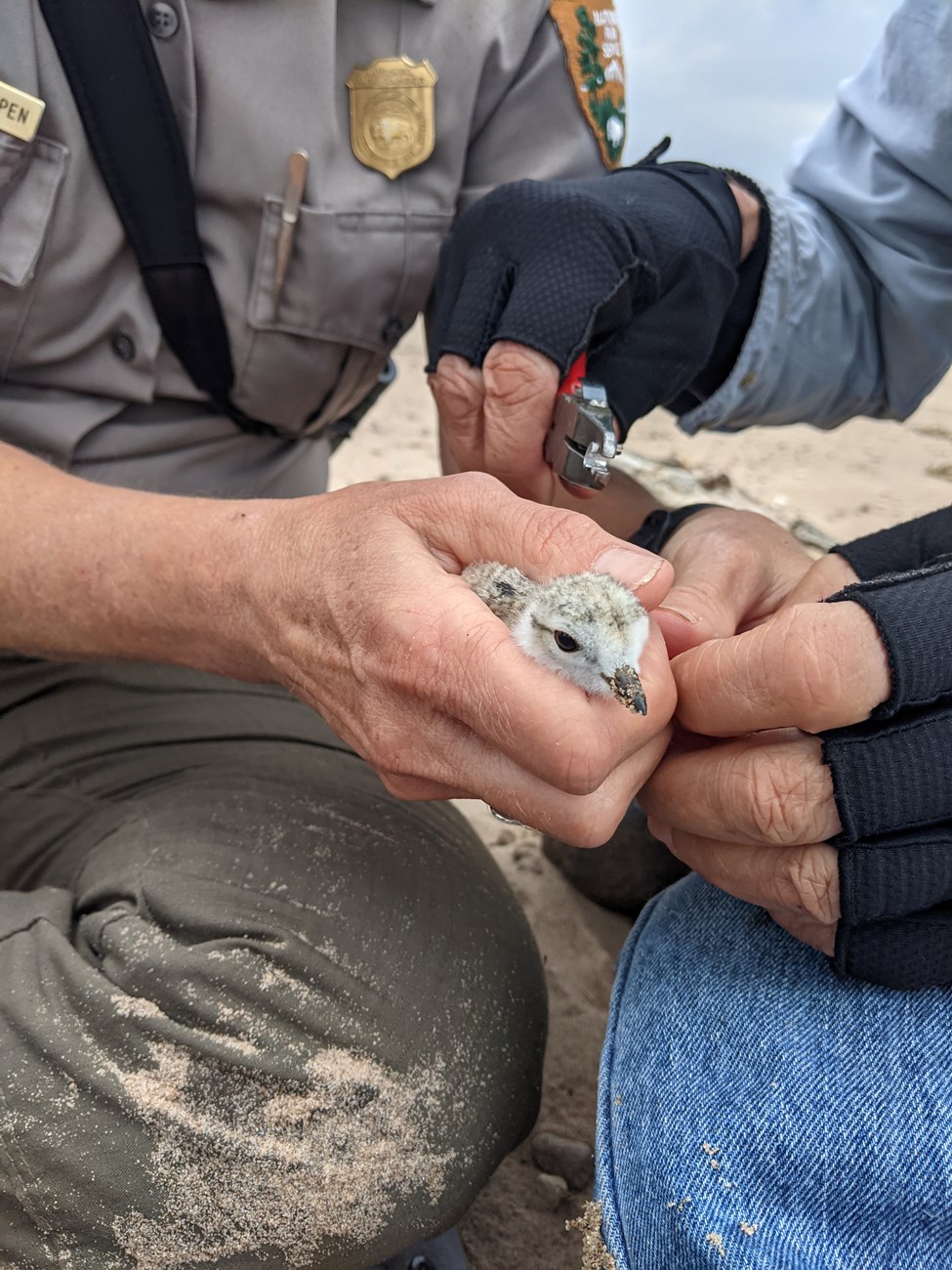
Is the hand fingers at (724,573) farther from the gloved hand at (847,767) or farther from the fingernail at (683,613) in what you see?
the gloved hand at (847,767)

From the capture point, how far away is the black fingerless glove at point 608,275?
1.67m

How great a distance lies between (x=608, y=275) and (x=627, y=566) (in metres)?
0.68

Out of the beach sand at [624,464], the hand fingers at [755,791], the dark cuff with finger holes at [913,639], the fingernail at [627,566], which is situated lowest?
the beach sand at [624,464]

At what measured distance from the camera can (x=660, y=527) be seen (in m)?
2.00

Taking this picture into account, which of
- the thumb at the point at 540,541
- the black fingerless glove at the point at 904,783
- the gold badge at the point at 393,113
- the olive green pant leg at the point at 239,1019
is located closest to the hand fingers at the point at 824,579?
the black fingerless glove at the point at 904,783

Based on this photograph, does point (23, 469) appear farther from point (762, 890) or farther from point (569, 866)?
point (569, 866)

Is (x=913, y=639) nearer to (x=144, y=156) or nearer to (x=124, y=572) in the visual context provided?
(x=124, y=572)

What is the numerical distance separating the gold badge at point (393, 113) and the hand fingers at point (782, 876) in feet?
5.16

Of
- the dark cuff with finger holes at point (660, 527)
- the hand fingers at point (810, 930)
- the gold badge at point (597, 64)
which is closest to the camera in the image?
the hand fingers at point (810, 930)

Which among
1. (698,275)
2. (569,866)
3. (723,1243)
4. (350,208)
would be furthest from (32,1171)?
(698,275)

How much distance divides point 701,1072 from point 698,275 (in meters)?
1.54

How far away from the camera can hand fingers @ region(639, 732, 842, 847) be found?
131 cm

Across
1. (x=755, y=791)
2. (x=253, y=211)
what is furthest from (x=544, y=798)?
(x=253, y=211)

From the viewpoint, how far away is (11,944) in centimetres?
154
